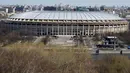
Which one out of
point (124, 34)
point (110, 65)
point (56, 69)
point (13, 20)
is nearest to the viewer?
point (56, 69)

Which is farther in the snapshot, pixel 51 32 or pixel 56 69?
pixel 51 32

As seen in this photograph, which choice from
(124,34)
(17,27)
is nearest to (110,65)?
(124,34)

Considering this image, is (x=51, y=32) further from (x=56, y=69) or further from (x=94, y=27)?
(x=56, y=69)

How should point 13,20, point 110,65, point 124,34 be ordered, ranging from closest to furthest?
point 110,65, point 124,34, point 13,20

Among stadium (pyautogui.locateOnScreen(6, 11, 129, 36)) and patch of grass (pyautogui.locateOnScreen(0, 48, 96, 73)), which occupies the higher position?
patch of grass (pyautogui.locateOnScreen(0, 48, 96, 73))

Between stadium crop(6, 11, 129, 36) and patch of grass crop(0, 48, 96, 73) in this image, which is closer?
patch of grass crop(0, 48, 96, 73)

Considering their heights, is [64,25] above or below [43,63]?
below

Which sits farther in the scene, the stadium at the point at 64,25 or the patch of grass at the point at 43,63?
the stadium at the point at 64,25

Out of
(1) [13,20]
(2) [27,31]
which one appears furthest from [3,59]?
(1) [13,20]

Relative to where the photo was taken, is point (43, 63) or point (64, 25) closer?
point (43, 63)

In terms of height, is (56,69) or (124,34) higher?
(56,69)
